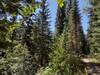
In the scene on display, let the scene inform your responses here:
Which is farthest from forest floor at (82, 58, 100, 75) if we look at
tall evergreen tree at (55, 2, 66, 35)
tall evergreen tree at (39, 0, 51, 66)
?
tall evergreen tree at (55, 2, 66, 35)

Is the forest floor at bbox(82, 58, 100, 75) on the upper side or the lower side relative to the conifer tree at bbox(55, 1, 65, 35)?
lower

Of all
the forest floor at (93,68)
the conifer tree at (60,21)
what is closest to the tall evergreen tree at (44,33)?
the conifer tree at (60,21)

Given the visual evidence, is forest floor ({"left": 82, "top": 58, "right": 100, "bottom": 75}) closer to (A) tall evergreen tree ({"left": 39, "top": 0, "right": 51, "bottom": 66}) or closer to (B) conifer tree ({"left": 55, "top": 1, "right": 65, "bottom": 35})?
(A) tall evergreen tree ({"left": 39, "top": 0, "right": 51, "bottom": 66})

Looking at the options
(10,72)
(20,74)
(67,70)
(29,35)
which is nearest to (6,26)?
(67,70)

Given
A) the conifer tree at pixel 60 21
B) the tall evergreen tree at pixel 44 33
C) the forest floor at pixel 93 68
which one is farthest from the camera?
the conifer tree at pixel 60 21

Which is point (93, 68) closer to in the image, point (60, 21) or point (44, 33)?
point (44, 33)

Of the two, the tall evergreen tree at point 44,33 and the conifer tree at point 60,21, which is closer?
the tall evergreen tree at point 44,33

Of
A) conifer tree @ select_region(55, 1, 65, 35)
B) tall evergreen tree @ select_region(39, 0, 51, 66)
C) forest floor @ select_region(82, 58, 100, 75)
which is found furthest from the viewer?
conifer tree @ select_region(55, 1, 65, 35)

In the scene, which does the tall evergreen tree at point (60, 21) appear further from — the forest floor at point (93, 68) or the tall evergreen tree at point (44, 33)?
the forest floor at point (93, 68)

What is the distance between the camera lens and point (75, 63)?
66.4 ft

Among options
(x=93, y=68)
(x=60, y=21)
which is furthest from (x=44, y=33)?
(x=93, y=68)

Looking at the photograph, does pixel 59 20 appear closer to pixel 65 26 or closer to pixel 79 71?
pixel 65 26

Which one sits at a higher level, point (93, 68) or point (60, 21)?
point (60, 21)

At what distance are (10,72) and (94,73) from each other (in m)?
7.88
